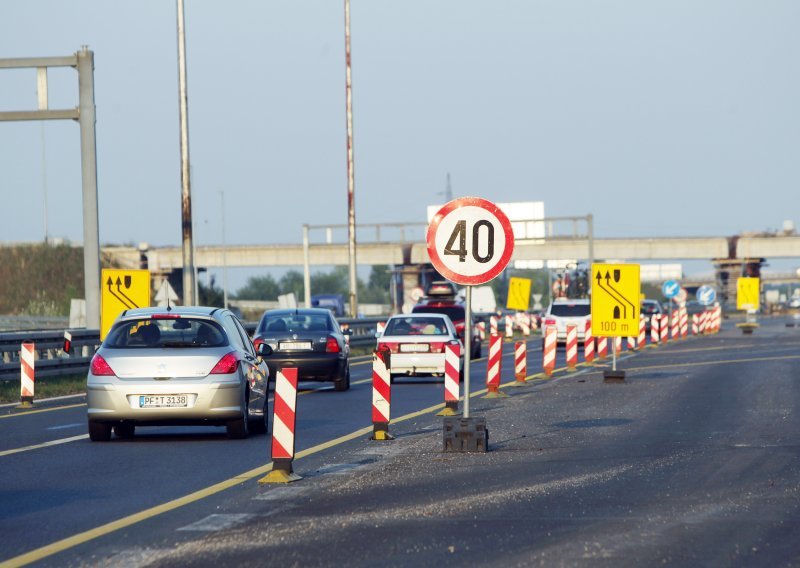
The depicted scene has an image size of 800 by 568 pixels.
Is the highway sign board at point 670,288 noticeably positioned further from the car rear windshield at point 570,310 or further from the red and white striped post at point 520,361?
the red and white striped post at point 520,361

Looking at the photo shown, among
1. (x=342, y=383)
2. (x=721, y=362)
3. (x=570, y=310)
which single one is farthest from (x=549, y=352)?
(x=570, y=310)

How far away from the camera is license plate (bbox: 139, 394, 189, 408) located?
1564 cm

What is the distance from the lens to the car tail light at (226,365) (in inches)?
623

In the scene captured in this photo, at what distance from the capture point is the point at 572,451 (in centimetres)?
1426

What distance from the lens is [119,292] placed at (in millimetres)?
29703

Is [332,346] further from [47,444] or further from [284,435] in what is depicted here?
[284,435]

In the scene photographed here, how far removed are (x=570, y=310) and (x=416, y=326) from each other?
60.5ft

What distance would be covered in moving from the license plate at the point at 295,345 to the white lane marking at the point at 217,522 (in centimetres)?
1611

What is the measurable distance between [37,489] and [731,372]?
67.8ft

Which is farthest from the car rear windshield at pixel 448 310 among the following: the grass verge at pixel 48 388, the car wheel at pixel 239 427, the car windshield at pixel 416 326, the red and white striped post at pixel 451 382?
the car wheel at pixel 239 427

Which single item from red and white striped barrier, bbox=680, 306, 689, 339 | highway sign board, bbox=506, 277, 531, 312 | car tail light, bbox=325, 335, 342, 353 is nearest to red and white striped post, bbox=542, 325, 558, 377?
car tail light, bbox=325, 335, 342, 353

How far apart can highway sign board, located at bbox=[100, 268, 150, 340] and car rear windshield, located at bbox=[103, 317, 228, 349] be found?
13057 mm

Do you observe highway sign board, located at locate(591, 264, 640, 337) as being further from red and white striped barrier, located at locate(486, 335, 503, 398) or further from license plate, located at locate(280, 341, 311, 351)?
license plate, located at locate(280, 341, 311, 351)

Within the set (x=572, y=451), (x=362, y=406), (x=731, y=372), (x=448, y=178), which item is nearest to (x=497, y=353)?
(x=362, y=406)
